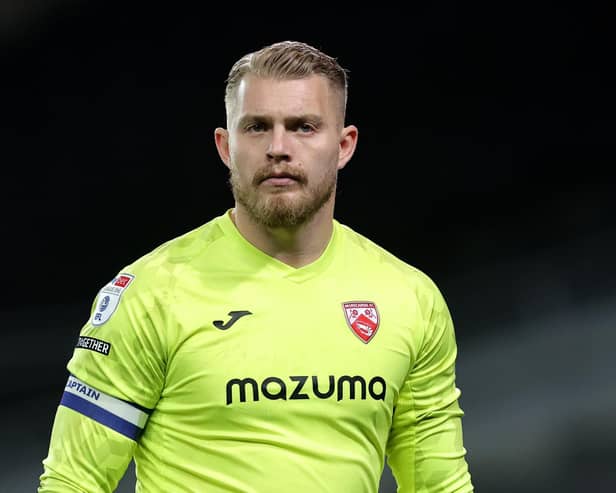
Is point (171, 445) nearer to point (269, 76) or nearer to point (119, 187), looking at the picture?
point (269, 76)

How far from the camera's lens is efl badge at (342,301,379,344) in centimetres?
218

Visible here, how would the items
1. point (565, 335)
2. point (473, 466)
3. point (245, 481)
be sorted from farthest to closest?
point (565, 335)
point (473, 466)
point (245, 481)

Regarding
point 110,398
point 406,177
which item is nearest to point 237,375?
point 110,398

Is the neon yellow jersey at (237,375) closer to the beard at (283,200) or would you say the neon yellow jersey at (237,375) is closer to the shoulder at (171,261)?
the shoulder at (171,261)

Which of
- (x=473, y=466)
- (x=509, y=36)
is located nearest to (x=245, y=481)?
(x=473, y=466)

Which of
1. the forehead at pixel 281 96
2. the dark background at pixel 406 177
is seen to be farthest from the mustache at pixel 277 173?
the dark background at pixel 406 177

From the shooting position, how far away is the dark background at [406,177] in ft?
12.0

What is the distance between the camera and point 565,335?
152 inches

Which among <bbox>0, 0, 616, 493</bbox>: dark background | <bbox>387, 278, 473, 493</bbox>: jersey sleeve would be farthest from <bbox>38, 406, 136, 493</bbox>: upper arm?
<bbox>0, 0, 616, 493</bbox>: dark background

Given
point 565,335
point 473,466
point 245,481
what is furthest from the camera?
point 565,335

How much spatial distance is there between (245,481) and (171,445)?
0.52 ft

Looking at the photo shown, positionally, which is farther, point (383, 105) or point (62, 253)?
point (383, 105)

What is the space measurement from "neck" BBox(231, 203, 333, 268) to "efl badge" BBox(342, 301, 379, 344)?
0.42 ft

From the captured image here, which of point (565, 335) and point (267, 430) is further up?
point (565, 335)
